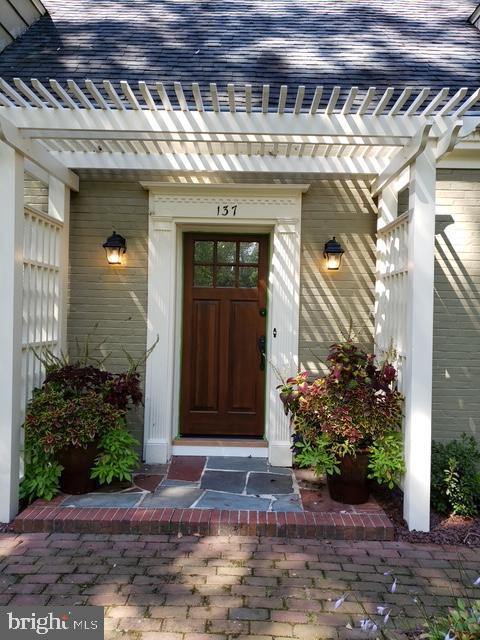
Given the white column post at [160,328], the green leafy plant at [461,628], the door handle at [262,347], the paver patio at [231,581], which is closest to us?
the green leafy plant at [461,628]

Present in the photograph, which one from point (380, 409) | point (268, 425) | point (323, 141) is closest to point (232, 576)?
point (380, 409)

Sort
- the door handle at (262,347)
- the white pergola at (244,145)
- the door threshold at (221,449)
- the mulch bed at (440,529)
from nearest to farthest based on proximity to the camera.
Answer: the white pergola at (244,145), the mulch bed at (440,529), the door threshold at (221,449), the door handle at (262,347)

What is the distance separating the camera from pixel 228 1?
5.82m

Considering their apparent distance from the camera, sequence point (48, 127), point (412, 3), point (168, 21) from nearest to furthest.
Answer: point (48, 127) → point (168, 21) → point (412, 3)

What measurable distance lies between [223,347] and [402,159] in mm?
2335

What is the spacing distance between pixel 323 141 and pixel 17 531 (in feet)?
11.1

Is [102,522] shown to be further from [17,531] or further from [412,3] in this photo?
[412,3]

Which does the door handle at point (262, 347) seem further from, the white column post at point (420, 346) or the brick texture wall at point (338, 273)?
the white column post at point (420, 346)

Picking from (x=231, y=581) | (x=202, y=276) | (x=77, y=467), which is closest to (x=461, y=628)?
(x=231, y=581)

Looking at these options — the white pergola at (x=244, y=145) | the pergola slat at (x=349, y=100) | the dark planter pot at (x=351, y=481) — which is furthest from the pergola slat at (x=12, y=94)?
the dark planter pot at (x=351, y=481)

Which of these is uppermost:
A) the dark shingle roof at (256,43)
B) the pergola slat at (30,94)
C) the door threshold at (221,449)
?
the dark shingle roof at (256,43)

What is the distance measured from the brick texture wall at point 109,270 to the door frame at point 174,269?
127mm

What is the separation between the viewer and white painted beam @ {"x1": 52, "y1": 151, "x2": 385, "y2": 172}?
416cm

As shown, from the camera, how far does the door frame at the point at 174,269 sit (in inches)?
172
